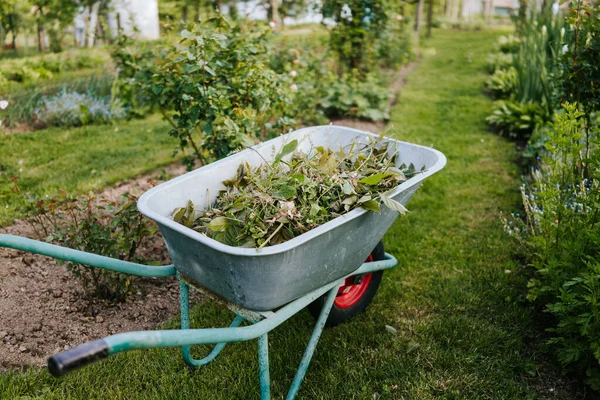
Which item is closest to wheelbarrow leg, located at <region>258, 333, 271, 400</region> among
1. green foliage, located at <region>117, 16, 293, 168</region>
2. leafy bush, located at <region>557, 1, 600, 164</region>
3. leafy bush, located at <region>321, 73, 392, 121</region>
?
green foliage, located at <region>117, 16, 293, 168</region>

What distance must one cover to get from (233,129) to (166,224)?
53.6 inches

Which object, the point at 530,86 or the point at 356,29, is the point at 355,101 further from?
the point at 530,86

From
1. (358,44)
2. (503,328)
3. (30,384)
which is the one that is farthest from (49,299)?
(358,44)

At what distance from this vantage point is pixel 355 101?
222 inches

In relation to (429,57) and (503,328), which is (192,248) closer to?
(503,328)

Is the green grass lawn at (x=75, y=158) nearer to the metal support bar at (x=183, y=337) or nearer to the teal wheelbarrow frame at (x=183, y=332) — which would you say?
the teal wheelbarrow frame at (x=183, y=332)

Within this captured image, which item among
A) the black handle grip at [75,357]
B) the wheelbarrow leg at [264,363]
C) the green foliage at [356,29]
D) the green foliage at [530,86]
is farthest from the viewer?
the green foliage at [356,29]

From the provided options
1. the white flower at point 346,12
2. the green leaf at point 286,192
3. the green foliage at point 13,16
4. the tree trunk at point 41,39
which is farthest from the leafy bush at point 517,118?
the tree trunk at point 41,39

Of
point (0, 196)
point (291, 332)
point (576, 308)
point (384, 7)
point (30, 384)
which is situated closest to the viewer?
point (30, 384)

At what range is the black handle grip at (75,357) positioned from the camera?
3.76 ft

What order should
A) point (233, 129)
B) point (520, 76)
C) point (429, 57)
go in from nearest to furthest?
point (233, 129), point (520, 76), point (429, 57)

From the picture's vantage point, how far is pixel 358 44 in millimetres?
6453

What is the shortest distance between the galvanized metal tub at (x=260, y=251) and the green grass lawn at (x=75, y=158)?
1.68 metres

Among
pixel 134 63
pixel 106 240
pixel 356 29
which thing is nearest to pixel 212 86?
pixel 106 240
